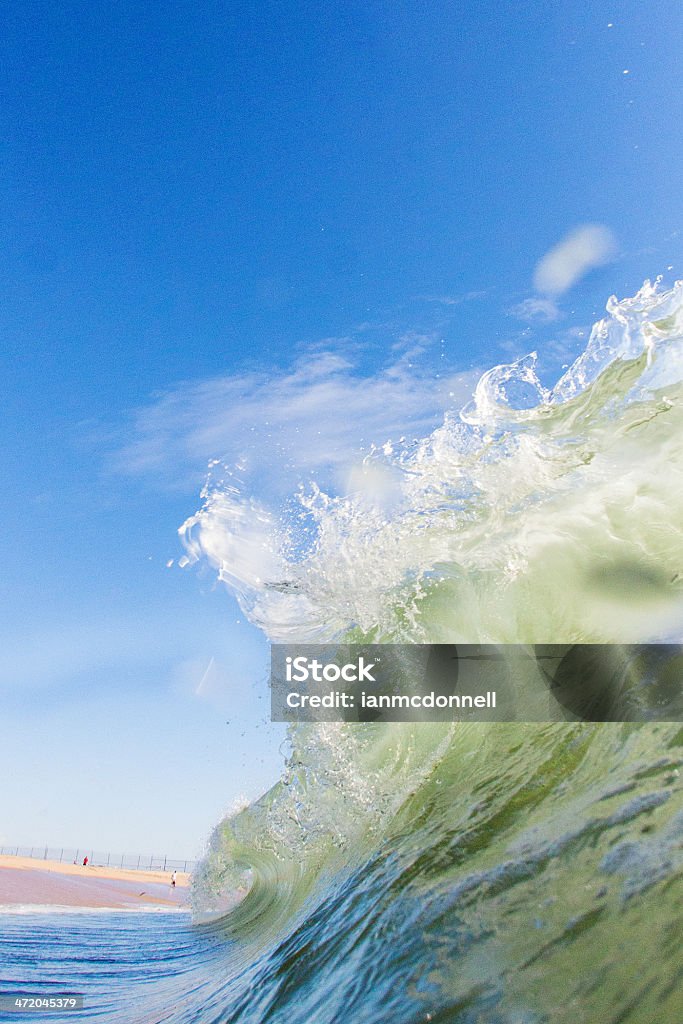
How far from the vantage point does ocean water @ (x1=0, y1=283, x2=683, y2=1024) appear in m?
3.06

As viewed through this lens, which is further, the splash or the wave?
the splash

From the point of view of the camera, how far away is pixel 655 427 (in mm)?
5301

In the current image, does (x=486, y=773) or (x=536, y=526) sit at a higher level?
(x=536, y=526)

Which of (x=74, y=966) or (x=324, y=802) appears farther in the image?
(x=74, y=966)

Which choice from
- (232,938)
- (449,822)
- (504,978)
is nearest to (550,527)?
(449,822)

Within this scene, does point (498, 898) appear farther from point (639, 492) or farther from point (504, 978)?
point (639, 492)

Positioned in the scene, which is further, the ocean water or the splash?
the splash

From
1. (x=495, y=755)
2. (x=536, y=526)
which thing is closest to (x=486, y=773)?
(x=495, y=755)

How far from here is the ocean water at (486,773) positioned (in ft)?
10.0

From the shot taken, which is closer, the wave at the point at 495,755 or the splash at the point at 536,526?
the wave at the point at 495,755

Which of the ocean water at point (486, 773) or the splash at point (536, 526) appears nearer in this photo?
the ocean water at point (486, 773)

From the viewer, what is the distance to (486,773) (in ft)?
16.0

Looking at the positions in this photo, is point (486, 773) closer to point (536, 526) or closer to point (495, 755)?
point (495, 755)

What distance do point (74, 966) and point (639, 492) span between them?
804 centimetres
